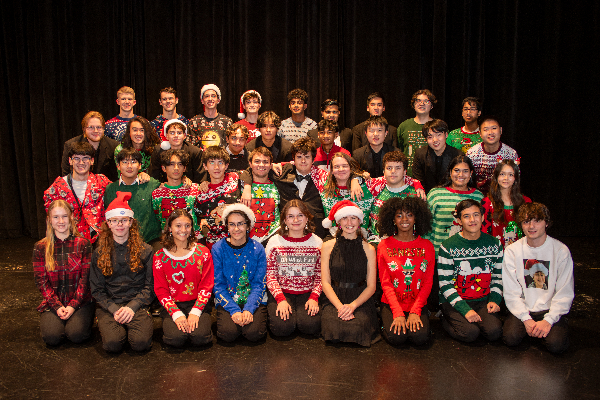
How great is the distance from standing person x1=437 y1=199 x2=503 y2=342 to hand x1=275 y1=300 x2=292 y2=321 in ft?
3.62

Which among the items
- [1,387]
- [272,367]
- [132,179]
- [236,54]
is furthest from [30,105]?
[272,367]

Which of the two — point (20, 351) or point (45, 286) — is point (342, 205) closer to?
point (45, 286)

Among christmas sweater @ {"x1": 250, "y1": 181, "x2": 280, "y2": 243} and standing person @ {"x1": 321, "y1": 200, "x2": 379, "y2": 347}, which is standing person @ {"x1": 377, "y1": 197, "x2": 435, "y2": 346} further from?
christmas sweater @ {"x1": 250, "y1": 181, "x2": 280, "y2": 243}

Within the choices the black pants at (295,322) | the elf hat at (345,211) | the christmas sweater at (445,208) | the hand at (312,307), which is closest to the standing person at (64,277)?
the black pants at (295,322)

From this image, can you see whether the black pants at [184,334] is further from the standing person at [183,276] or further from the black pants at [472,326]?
the black pants at [472,326]

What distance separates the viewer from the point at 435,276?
149 inches

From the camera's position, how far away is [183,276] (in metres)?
3.27

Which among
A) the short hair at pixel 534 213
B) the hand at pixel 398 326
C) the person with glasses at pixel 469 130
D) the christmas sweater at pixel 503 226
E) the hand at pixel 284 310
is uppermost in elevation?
the person with glasses at pixel 469 130

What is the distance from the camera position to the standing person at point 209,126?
4836mm

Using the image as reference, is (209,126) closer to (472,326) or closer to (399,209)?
(399,209)

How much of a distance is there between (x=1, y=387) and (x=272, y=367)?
153 centimetres

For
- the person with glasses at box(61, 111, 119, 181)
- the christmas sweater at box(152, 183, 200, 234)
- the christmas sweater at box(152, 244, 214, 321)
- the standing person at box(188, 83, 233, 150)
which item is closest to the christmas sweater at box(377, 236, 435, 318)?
the christmas sweater at box(152, 244, 214, 321)

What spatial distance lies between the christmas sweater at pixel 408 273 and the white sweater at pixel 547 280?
0.53 meters

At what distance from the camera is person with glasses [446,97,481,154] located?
477 centimetres
